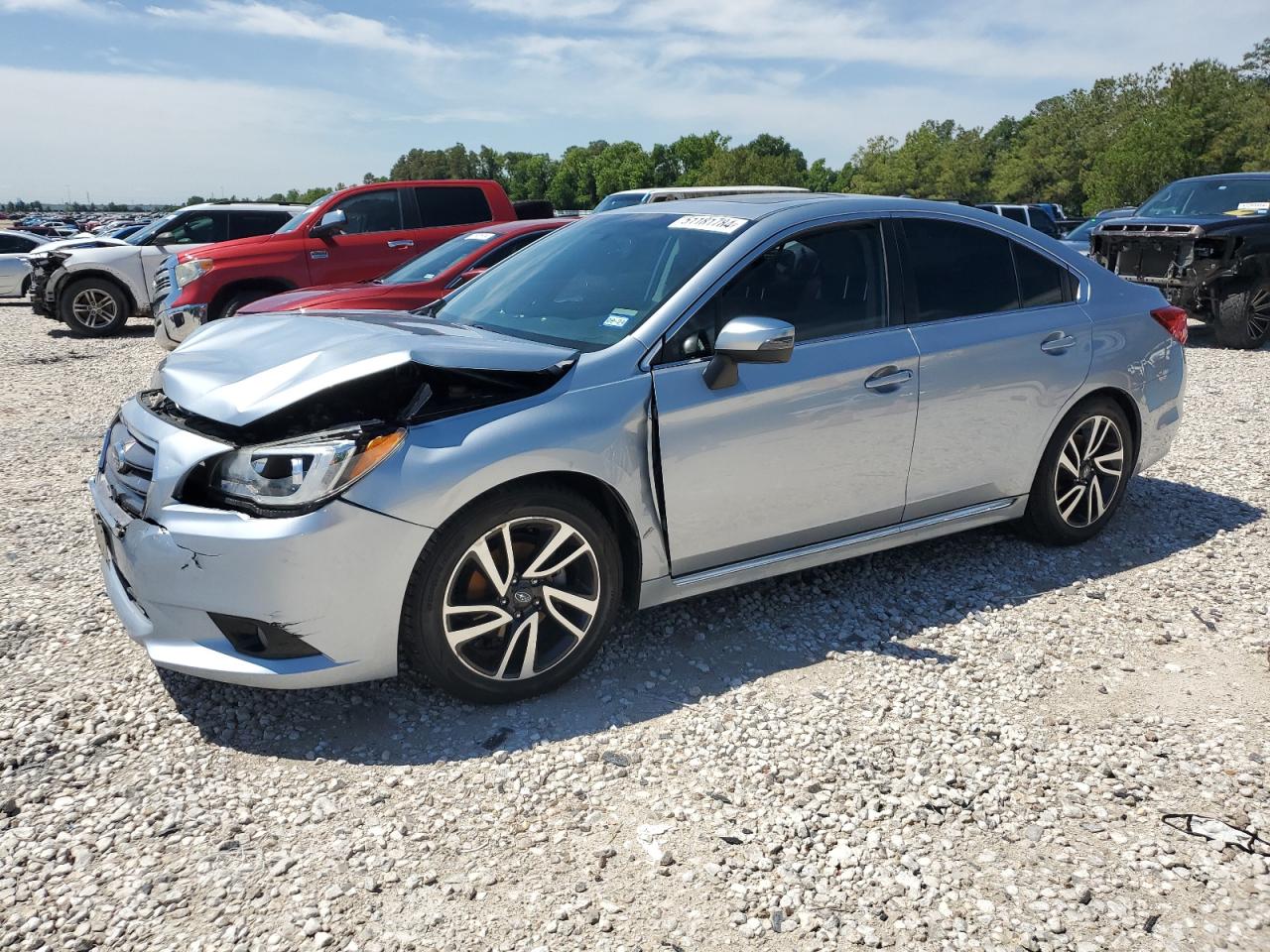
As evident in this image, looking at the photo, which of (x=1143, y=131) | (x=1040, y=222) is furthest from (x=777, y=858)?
(x=1143, y=131)

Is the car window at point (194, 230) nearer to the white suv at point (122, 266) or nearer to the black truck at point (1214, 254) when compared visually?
the white suv at point (122, 266)

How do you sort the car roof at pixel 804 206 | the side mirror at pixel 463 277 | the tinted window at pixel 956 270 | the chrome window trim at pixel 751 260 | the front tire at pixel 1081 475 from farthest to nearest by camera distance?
the side mirror at pixel 463 277
the front tire at pixel 1081 475
the tinted window at pixel 956 270
the car roof at pixel 804 206
the chrome window trim at pixel 751 260

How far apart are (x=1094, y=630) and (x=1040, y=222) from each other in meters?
22.4

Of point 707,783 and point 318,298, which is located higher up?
point 318,298

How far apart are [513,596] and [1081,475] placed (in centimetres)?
303

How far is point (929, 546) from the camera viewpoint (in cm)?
505

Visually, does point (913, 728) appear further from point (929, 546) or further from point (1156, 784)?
point (929, 546)

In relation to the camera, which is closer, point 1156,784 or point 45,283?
point 1156,784

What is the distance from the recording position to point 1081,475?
4.86 m

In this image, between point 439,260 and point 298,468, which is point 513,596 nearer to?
point 298,468

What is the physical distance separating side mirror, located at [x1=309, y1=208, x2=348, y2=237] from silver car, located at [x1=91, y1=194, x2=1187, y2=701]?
19.5 feet

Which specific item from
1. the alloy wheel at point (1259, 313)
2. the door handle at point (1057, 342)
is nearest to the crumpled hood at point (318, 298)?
the door handle at point (1057, 342)

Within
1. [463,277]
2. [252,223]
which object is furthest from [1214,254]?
[252,223]

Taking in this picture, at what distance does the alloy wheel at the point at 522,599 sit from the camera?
3256 mm
